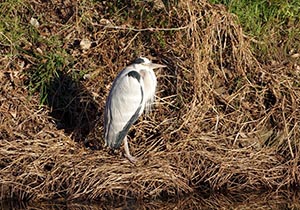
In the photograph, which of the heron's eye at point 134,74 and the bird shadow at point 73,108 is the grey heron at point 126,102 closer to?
the heron's eye at point 134,74

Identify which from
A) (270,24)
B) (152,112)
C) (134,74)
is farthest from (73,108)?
(270,24)

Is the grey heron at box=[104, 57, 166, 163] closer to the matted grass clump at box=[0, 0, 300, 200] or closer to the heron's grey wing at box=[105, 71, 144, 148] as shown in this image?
the heron's grey wing at box=[105, 71, 144, 148]

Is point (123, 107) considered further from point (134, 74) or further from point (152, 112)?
point (152, 112)

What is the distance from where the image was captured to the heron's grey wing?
23.1 ft

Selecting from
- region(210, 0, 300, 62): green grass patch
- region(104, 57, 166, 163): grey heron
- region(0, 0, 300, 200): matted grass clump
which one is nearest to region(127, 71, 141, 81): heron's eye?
region(104, 57, 166, 163): grey heron

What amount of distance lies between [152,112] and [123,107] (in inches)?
25.4

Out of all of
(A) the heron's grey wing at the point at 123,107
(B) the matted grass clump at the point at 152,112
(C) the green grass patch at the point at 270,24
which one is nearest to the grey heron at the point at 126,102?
(A) the heron's grey wing at the point at 123,107

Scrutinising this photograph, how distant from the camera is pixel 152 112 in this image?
25.3 feet

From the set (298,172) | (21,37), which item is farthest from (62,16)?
(298,172)

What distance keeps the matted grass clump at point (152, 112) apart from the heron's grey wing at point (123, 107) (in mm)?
282

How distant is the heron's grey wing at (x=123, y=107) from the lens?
7047 millimetres

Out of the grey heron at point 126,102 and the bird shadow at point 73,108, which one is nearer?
the grey heron at point 126,102

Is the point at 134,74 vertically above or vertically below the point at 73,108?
above

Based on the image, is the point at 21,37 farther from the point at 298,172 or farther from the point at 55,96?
the point at 298,172
